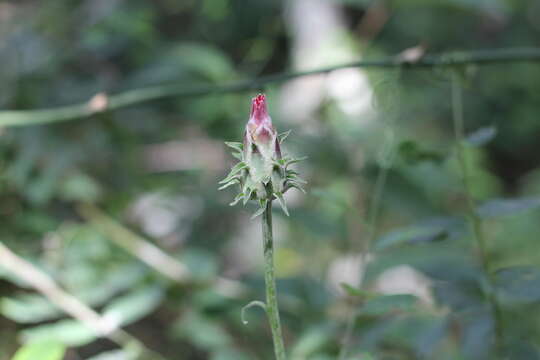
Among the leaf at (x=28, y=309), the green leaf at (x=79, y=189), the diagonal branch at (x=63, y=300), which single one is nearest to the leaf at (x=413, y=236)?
the diagonal branch at (x=63, y=300)

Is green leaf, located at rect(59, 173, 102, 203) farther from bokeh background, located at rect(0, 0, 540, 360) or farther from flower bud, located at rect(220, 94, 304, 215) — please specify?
flower bud, located at rect(220, 94, 304, 215)

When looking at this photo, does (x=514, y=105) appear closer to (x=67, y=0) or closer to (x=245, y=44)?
(x=245, y=44)

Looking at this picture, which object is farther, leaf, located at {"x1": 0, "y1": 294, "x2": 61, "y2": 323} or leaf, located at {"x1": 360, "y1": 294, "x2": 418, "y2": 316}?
leaf, located at {"x1": 0, "y1": 294, "x2": 61, "y2": 323}

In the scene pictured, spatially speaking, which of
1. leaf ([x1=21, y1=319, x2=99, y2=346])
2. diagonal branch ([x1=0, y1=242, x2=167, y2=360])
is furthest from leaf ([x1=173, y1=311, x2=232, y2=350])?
leaf ([x1=21, y1=319, x2=99, y2=346])

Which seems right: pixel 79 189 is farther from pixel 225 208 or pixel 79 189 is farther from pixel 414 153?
pixel 414 153

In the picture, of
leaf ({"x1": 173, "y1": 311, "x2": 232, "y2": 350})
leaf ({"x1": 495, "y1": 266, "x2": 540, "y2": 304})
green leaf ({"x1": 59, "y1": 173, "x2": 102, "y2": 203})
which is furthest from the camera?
green leaf ({"x1": 59, "y1": 173, "x2": 102, "y2": 203})

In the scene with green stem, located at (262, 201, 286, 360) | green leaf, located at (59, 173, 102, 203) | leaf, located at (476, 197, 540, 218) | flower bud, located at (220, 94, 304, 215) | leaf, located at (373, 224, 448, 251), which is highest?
green leaf, located at (59, 173, 102, 203)

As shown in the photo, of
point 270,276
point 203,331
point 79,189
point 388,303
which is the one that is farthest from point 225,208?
point 270,276
